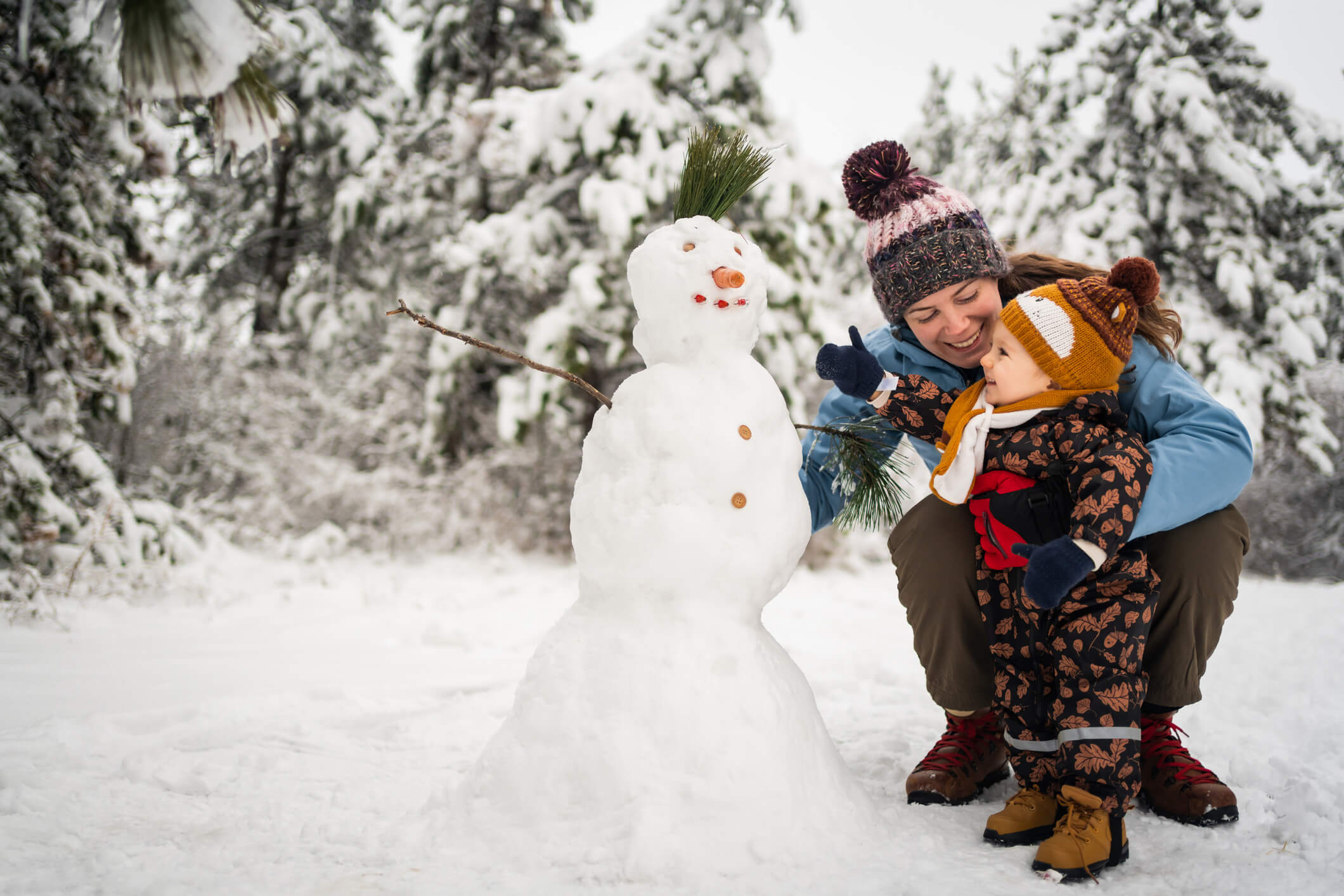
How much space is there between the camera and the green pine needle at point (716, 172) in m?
1.82

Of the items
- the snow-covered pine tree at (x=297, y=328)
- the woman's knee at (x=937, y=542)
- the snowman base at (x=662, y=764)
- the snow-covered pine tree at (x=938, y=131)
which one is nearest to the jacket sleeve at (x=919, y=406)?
the woman's knee at (x=937, y=542)

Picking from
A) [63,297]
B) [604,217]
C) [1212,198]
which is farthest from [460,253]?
[1212,198]

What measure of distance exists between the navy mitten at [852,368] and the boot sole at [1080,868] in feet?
3.31

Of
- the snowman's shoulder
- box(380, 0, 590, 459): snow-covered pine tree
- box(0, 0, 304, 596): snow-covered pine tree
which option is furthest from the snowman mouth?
box(380, 0, 590, 459): snow-covered pine tree

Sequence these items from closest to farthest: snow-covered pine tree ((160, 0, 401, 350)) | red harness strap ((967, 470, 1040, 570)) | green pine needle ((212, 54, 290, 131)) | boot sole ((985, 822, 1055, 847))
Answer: boot sole ((985, 822, 1055, 847)) → red harness strap ((967, 470, 1040, 570)) → green pine needle ((212, 54, 290, 131)) → snow-covered pine tree ((160, 0, 401, 350))

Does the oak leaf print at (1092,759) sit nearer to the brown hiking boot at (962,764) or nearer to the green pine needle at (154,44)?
the brown hiking boot at (962,764)

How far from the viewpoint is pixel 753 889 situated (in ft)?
4.38

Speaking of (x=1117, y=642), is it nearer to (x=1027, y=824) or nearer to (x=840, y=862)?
(x=1027, y=824)

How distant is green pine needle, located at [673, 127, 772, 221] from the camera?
182cm

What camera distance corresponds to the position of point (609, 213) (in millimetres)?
4863

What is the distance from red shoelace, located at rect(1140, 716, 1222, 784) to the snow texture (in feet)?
2.32

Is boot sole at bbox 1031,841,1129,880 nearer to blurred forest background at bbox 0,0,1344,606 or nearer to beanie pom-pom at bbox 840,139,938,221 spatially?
beanie pom-pom at bbox 840,139,938,221

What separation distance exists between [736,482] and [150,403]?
520 centimetres

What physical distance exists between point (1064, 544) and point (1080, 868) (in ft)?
1.88
